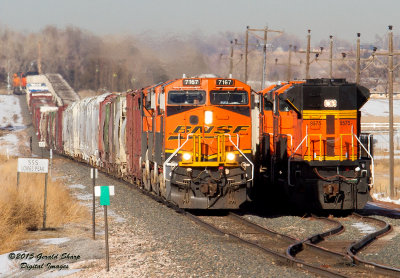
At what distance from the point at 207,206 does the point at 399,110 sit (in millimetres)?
87605

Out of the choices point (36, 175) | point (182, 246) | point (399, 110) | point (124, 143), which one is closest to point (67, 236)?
point (182, 246)

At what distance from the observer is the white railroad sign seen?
16688 millimetres

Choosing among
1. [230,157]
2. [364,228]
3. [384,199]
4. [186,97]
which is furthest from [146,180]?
[384,199]

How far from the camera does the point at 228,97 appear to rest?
18188 millimetres

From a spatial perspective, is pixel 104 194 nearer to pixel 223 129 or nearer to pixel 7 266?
pixel 7 266

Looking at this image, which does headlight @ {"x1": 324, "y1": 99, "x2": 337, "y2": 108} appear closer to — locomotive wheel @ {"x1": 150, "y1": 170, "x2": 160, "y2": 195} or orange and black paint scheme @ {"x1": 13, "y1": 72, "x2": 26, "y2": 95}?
locomotive wheel @ {"x1": 150, "y1": 170, "x2": 160, "y2": 195}

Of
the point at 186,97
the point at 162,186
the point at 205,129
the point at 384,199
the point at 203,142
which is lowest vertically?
the point at 384,199

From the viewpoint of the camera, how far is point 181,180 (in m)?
17.6

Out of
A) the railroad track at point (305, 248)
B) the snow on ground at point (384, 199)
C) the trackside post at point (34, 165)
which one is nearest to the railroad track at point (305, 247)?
the railroad track at point (305, 248)

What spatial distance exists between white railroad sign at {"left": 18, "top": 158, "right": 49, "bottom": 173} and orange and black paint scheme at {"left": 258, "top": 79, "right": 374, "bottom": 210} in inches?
248

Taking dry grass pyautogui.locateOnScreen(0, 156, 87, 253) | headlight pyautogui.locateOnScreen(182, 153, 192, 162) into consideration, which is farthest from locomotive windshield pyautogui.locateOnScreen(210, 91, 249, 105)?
dry grass pyautogui.locateOnScreen(0, 156, 87, 253)

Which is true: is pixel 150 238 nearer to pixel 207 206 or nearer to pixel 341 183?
pixel 207 206

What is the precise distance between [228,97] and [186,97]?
45.1 inches

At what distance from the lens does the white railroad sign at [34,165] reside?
16688 mm
